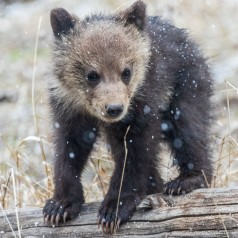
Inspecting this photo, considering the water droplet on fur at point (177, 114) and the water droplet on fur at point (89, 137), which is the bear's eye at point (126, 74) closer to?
the water droplet on fur at point (89, 137)

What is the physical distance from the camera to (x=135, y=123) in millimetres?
6332

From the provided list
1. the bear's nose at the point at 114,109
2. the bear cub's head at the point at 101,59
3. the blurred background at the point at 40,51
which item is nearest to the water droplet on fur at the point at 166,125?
the bear cub's head at the point at 101,59

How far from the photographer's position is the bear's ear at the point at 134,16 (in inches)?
258

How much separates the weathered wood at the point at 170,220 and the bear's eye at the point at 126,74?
948 mm

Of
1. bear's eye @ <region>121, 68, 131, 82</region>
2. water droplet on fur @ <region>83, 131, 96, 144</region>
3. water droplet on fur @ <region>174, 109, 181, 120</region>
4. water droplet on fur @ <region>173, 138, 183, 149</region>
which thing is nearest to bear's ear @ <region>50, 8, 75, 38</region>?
bear's eye @ <region>121, 68, 131, 82</region>

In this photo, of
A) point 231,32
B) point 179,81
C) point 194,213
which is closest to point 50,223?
point 194,213

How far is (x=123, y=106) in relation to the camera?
5980 mm

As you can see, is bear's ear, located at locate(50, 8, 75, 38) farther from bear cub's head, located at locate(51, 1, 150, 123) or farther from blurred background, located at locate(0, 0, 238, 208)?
blurred background, located at locate(0, 0, 238, 208)

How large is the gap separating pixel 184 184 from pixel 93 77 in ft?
3.56

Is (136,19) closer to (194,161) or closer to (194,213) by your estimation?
(194,161)

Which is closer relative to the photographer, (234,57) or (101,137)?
(101,137)

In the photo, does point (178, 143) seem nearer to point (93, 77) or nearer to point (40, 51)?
point (93, 77)

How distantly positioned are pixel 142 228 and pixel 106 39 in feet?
5.00

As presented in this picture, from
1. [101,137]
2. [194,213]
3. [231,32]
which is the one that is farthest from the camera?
[231,32]
